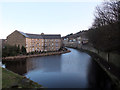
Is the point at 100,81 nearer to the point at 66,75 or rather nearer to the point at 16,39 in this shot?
the point at 66,75

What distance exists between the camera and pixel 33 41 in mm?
34969

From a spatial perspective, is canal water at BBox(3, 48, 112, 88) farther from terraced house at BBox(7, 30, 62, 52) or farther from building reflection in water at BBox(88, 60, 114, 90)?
terraced house at BBox(7, 30, 62, 52)

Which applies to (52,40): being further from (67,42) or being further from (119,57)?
(67,42)

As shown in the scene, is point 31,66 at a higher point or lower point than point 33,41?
lower

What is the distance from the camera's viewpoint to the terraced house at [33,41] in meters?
30.0

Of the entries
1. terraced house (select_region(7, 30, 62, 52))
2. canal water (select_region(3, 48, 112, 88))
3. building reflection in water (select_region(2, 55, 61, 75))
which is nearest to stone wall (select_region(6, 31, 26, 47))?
terraced house (select_region(7, 30, 62, 52))

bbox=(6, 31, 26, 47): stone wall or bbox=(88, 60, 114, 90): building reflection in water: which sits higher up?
bbox=(6, 31, 26, 47): stone wall

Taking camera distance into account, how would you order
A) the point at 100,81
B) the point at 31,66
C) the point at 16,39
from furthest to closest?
the point at 16,39 < the point at 31,66 < the point at 100,81

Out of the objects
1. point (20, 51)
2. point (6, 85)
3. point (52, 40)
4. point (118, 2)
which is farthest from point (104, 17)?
point (52, 40)

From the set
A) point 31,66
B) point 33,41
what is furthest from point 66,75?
point 33,41

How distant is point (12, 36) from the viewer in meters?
30.5

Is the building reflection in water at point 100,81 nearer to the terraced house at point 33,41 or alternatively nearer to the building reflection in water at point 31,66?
the building reflection in water at point 31,66

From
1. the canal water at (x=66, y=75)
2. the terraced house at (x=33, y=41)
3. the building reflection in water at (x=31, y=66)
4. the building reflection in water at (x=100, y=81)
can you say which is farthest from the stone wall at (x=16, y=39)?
the building reflection in water at (x=100, y=81)

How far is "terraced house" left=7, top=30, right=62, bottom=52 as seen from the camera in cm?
3005
